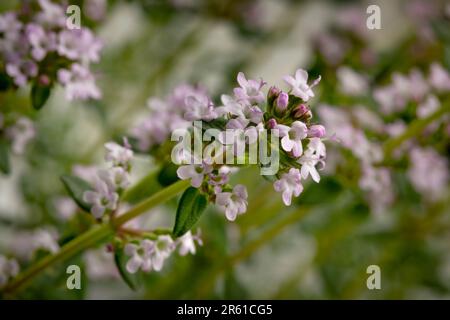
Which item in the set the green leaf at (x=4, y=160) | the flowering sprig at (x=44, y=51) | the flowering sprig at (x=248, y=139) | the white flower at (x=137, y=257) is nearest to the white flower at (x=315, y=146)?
the flowering sprig at (x=248, y=139)

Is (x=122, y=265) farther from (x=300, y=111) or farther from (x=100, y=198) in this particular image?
(x=300, y=111)

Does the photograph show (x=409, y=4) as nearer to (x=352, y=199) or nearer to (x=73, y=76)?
(x=352, y=199)

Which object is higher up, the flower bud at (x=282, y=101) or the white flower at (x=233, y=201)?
the flower bud at (x=282, y=101)

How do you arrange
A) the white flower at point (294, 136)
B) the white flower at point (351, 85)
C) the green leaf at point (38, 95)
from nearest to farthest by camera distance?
1. the white flower at point (294, 136)
2. the green leaf at point (38, 95)
3. the white flower at point (351, 85)

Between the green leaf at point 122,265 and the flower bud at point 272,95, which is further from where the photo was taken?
the green leaf at point 122,265

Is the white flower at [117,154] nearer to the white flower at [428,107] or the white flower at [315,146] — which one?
the white flower at [315,146]
